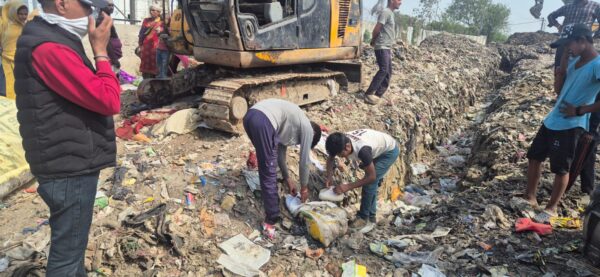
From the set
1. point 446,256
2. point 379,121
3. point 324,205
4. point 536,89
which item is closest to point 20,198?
point 324,205

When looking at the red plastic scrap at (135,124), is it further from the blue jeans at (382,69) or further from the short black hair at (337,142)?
the blue jeans at (382,69)

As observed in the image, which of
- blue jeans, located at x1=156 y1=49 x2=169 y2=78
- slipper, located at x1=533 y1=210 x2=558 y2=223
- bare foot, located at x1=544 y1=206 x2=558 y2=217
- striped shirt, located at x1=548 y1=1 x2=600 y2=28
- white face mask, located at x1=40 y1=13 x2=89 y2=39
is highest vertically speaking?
striped shirt, located at x1=548 y1=1 x2=600 y2=28

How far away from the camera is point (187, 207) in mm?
3506

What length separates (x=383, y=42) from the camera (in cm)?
669

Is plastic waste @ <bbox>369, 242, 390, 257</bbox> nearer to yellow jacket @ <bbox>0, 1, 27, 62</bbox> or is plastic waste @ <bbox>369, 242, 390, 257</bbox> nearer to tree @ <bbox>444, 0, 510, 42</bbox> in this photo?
yellow jacket @ <bbox>0, 1, 27, 62</bbox>

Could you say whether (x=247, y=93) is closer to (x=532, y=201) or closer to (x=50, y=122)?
(x=50, y=122)

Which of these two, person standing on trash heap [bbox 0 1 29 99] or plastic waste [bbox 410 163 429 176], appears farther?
plastic waste [bbox 410 163 429 176]

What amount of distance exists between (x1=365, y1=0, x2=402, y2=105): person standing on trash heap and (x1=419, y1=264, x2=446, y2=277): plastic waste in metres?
4.29

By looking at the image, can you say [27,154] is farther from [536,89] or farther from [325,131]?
[536,89]

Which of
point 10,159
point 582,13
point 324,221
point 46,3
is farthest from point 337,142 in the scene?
point 582,13

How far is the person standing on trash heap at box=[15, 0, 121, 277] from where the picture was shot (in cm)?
176

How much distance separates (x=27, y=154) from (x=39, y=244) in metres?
1.47

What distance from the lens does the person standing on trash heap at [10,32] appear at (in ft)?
15.2

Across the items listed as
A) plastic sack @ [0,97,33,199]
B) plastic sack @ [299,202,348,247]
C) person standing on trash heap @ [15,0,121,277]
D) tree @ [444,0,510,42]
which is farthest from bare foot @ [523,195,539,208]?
tree @ [444,0,510,42]
